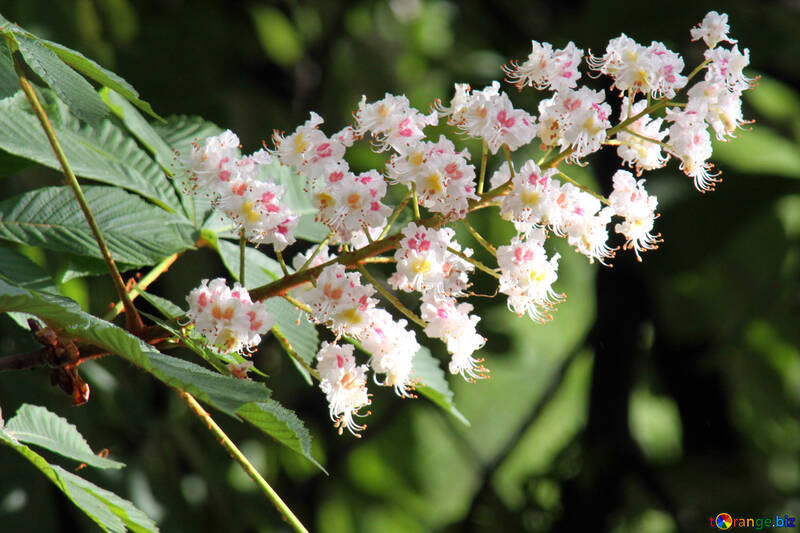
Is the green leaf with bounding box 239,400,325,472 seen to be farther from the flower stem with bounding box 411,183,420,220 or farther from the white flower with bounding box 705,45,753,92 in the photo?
the white flower with bounding box 705,45,753,92

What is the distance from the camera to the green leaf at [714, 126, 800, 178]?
90.7 inches

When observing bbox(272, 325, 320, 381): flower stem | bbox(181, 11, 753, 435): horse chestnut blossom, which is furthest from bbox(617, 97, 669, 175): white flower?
bbox(272, 325, 320, 381): flower stem

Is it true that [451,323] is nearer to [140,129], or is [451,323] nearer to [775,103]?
[140,129]

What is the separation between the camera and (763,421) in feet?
7.59

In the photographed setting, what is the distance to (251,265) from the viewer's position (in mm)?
834

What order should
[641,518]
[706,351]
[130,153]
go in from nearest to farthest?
[130,153] < [641,518] < [706,351]

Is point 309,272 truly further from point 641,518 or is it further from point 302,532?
point 641,518

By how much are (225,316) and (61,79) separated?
8.1 inches

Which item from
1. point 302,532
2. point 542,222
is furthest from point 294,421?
point 542,222

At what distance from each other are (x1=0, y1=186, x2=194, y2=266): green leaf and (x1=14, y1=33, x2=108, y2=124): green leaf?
8.2 inches

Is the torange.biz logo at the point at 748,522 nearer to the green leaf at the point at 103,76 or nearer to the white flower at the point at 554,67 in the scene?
the white flower at the point at 554,67

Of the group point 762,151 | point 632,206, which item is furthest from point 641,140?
point 762,151

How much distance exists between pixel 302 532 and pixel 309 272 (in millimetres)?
206

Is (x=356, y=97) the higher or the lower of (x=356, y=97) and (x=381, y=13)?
the lower
